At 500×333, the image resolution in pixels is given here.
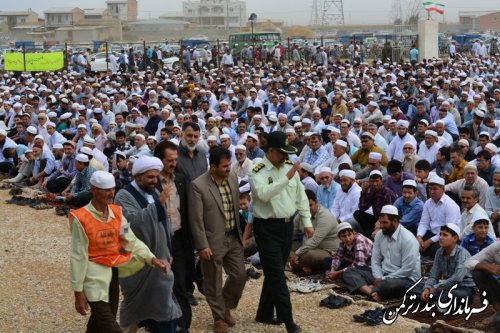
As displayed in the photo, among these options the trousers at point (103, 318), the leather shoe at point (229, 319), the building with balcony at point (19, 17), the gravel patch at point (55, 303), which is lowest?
the gravel patch at point (55, 303)

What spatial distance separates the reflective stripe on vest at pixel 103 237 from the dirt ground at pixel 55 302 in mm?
1496

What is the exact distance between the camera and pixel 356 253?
7312mm

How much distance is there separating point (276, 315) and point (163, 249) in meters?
1.47

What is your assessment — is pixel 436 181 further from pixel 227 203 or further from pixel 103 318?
pixel 103 318

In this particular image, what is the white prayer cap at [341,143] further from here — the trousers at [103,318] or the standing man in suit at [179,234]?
the trousers at [103,318]

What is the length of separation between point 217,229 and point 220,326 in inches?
28.0

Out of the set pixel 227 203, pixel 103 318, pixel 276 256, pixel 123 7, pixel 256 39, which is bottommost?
pixel 103 318

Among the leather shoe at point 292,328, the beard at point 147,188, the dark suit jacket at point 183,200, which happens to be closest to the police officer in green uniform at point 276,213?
the leather shoe at point 292,328

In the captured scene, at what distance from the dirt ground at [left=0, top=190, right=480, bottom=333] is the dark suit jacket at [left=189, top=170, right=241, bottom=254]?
0.74m

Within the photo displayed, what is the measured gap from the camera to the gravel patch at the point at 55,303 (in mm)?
6262

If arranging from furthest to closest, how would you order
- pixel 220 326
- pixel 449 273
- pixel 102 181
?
1. pixel 449 273
2. pixel 220 326
3. pixel 102 181

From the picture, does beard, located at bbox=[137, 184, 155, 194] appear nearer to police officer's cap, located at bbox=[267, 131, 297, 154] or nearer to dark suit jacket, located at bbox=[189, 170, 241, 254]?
dark suit jacket, located at bbox=[189, 170, 241, 254]

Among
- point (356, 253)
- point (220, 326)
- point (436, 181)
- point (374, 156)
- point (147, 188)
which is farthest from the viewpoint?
point (374, 156)

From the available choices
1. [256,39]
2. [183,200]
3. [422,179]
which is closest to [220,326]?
[183,200]
